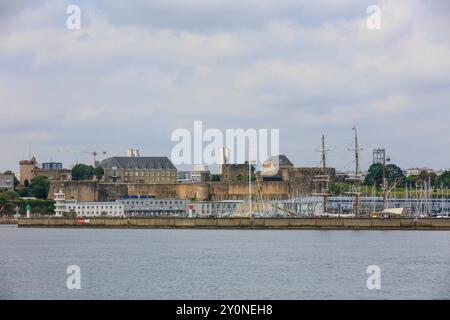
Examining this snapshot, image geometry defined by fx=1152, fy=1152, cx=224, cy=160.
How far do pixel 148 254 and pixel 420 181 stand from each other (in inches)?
4360

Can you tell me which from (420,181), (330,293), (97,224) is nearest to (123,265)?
(330,293)

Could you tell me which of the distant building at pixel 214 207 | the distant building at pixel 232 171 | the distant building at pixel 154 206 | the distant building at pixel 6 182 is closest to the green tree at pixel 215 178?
the distant building at pixel 232 171

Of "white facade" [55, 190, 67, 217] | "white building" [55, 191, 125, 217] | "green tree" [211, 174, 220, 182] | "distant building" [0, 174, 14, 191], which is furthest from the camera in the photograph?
"distant building" [0, 174, 14, 191]

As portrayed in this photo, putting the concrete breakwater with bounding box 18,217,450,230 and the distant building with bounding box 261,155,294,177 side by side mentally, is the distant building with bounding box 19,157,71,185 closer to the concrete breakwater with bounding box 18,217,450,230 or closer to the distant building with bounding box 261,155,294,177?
the distant building with bounding box 261,155,294,177

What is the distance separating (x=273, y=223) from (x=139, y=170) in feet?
225

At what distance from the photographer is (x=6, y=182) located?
168000 mm

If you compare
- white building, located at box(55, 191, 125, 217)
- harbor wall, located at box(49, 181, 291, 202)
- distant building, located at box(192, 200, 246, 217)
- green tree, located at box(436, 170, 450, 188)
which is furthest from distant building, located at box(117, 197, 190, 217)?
green tree, located at box(436, 170, 450, 188)

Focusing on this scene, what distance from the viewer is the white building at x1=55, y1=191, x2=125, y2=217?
431 feet

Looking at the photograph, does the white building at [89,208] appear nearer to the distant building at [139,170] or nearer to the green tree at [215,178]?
the distant building at [139,170]

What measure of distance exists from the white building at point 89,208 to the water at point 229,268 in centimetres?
5724

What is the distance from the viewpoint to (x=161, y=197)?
15162 cm

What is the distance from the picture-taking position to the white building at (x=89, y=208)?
132 metres

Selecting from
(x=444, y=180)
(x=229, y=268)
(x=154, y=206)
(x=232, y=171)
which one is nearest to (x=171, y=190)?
(x=232, y=171)

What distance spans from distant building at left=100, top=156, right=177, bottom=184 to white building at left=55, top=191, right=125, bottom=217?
2152 cm
